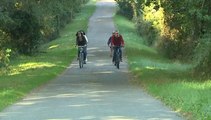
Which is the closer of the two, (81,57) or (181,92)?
(181,92)

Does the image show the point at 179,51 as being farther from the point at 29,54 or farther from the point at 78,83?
the point at 78,83

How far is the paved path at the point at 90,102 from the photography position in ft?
36.8

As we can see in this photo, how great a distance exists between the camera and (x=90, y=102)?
13.5m

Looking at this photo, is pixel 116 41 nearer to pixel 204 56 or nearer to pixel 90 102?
pixel 204 56

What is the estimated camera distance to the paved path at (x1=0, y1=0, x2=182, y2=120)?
1121cm

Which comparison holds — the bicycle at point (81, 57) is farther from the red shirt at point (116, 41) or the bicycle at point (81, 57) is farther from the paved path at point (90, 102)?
the paved path at point (90, 102)

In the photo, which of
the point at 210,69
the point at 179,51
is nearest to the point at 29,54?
the point at 179,51

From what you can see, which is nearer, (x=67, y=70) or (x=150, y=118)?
(x=150, y=118)

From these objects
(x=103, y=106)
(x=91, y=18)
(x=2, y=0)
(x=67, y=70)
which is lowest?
(x=91, y=18)

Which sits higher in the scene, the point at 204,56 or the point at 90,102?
the point at 204,56

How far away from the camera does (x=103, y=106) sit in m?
12.6

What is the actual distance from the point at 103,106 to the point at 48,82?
23.6 ft

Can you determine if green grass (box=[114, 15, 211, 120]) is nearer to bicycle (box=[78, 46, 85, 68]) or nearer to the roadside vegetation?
the roadside vegetation

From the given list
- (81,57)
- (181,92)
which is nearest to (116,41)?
(81,57)
